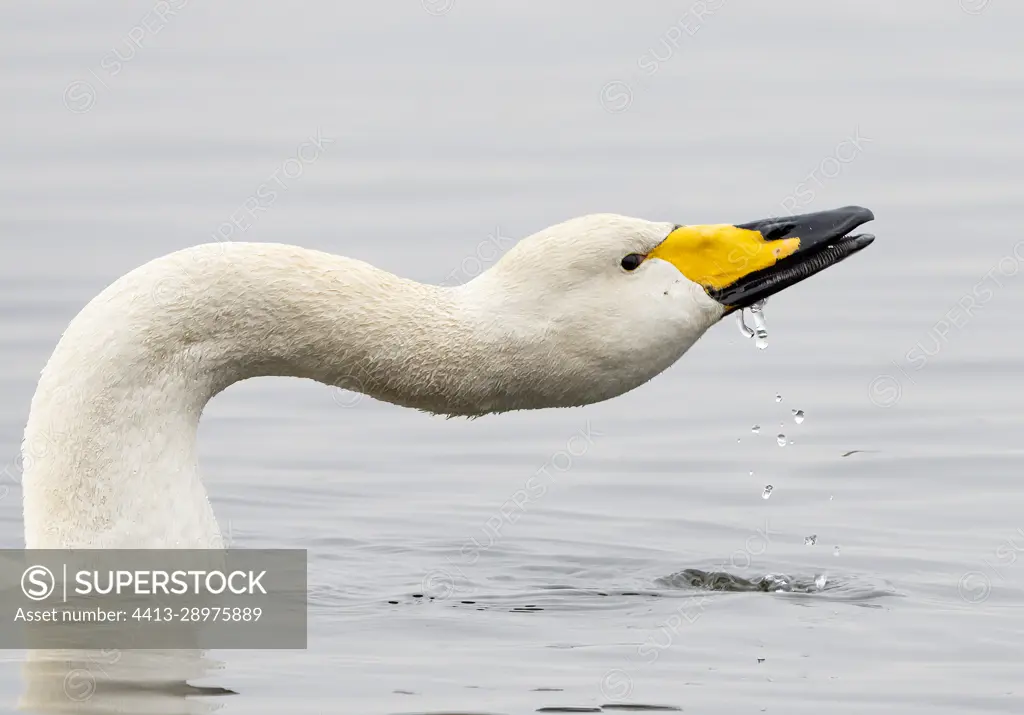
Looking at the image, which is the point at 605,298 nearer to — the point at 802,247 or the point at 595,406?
the point at 802,247

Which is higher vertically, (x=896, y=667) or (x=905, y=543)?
(x=905, y=543)

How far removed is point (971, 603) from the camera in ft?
32.8

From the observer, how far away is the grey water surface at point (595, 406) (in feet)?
29.5

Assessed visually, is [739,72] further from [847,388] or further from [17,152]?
[847,388]

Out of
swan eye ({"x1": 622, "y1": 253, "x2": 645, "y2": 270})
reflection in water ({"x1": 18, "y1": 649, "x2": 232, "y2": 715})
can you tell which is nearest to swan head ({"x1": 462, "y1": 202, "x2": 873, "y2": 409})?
swan eye ({"x1": 622, "y1": 253, "x2": 645, "y2": 270})

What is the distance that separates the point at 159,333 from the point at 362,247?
850cm

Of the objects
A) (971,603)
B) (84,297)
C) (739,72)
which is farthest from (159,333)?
(739,72)

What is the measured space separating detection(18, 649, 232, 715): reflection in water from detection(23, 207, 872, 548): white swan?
407 millimetres

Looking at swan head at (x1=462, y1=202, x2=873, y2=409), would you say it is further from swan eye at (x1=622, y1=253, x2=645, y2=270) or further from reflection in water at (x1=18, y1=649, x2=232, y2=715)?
reflection in water at (x1=18, y1=649, x2=232, y2=715)

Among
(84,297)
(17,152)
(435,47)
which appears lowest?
(84,297)

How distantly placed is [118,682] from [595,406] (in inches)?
254

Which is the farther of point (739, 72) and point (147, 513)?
point (739, 72)

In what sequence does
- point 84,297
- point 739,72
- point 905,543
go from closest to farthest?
1. point 905,543
2. point 84,297
3. point 739,72

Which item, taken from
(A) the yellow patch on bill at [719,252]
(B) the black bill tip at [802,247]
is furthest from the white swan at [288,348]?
A: (B) the black bill tip at [802,247]
